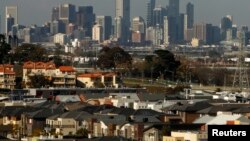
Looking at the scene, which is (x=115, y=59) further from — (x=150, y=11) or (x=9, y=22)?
(x=150, y=11)

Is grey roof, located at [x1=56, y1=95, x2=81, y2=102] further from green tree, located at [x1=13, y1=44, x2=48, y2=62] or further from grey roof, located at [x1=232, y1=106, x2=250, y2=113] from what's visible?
Answer: green tree, located at [x1=13, y1=44, x2=48, y2=62]

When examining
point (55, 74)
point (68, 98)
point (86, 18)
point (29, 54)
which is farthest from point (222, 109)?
point (86, 18)

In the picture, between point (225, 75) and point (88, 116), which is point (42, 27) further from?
point (88, 116)

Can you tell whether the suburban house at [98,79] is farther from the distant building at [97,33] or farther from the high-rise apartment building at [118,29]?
the high-rise apartment building at [118,29]

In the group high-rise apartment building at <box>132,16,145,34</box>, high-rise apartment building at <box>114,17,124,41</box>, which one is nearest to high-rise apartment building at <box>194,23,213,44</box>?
high-rise apartment building at <box>132,16,145,34</box>

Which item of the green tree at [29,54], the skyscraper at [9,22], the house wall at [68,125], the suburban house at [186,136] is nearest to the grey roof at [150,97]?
the house wall at [68,125]

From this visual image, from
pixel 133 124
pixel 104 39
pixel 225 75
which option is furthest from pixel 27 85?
pixel 104 39

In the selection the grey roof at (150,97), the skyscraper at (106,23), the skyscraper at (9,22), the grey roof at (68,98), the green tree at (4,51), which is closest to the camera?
the grey roof at (150,97)

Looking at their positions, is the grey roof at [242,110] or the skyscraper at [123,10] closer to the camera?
the grey roof at [242,110]
